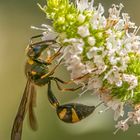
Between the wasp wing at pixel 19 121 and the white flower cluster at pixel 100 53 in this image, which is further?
the wasp wing at pixel 19 121

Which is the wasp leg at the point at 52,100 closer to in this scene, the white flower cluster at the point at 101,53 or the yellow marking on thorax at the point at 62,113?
the yellow marking on thorax at the point at 62,113

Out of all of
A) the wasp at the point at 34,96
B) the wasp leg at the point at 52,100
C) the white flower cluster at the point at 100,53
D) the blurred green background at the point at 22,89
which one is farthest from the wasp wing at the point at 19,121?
the blurred green background at the point at 22,89

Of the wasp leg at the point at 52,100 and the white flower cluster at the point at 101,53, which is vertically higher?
the white flower cluster at the point at 101,53

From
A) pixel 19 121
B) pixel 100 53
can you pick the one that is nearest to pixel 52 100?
pixel 19 121

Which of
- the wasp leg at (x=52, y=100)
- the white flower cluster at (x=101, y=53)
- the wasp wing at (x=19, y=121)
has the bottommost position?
the wasp wing at (x=19, y=121)

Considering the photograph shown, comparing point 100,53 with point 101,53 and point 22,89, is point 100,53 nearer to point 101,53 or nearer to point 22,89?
point 101,53

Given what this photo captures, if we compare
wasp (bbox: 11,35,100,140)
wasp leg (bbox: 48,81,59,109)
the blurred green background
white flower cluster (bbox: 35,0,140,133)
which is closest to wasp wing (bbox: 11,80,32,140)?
wasp (bbox: 11,35,100,140)

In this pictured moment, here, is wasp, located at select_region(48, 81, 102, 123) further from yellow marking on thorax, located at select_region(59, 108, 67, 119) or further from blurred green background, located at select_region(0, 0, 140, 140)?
blurred green background, located at select_region(0, 0, 140, 140)

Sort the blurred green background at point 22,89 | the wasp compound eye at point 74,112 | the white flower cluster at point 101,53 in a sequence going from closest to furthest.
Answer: the white flower cluster at point 101,53
the wasp compound eye at point 74,112
the blurred green background at point 22,89
